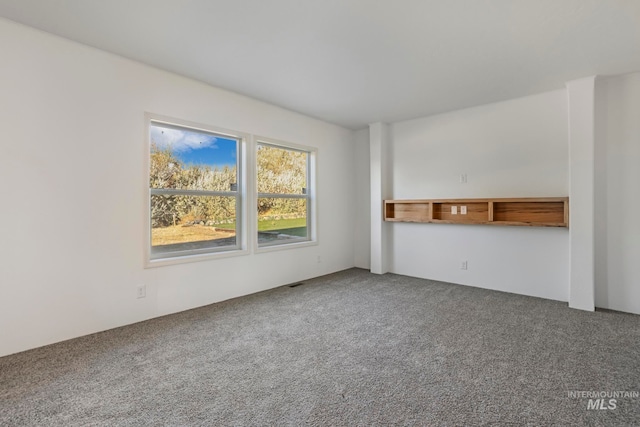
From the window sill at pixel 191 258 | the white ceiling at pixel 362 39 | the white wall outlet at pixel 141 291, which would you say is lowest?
the white wall outlet at pixel 141 291

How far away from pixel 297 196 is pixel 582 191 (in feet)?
11.6

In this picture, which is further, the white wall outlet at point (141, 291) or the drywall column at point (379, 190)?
the drywall column at point (379, 190)

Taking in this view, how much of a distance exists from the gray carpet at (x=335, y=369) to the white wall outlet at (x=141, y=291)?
27cm

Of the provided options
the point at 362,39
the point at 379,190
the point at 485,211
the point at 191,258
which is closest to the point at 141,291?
the point at 191,258

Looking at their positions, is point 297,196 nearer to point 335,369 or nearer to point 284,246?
point 284,246

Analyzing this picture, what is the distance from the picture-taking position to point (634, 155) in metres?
3.22

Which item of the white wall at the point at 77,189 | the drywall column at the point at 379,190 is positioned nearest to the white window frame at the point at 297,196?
the white wall at the point at 77,189

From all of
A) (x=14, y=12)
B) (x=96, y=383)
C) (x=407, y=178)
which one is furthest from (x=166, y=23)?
(x=407, y=178)

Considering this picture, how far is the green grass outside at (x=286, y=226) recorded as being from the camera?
4.24 meters

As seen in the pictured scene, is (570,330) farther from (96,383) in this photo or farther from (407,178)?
(96,383)

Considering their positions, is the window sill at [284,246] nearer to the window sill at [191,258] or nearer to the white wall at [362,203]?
the window sill at [191,258]

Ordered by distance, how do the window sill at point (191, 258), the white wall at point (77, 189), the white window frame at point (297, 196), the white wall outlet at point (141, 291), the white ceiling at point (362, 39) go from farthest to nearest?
the white window frame at point (297, 196)
the window sill at point (191, 258)
the white wall outlet at point (141, 291)
the white wall at point (77, 189)
the white ceiling at point (362, 39)

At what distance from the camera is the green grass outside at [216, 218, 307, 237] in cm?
424

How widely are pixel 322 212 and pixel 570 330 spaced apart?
131 inches
